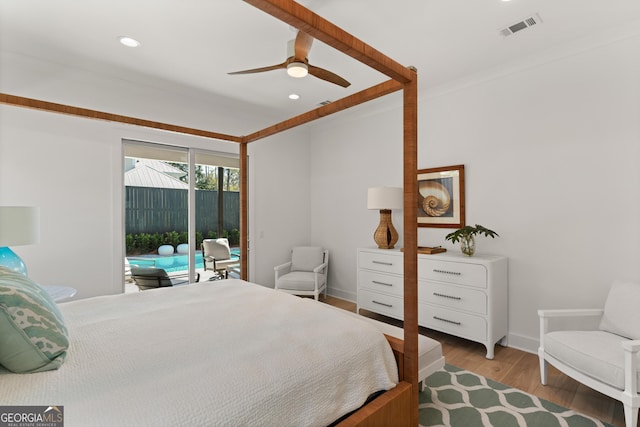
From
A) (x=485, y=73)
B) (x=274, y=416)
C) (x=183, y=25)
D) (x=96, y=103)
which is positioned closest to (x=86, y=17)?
(x=183, y=25)

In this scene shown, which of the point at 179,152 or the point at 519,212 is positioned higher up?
the point at 179,152

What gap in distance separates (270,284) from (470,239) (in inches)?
110

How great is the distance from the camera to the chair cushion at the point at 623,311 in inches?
80.7

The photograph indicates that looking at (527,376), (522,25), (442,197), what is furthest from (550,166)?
(527,376)

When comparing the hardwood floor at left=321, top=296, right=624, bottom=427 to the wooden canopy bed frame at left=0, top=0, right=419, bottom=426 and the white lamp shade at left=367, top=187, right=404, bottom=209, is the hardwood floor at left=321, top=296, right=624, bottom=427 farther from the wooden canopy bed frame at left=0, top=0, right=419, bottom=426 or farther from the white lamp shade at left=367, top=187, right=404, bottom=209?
the white lamp shade at left=367, top=187, right=404, bottom=209

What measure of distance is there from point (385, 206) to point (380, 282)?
867 millimetres

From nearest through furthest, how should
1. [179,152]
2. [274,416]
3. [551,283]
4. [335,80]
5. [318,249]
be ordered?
1. [274,416]
2. [335,80]
3. [551,283]
4. [179,152]
5. [318,249]

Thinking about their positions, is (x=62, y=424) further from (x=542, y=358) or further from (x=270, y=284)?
(x=270, y=284)

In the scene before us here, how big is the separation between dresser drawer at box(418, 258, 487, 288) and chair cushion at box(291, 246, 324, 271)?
1719mm

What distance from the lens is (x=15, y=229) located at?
208cm

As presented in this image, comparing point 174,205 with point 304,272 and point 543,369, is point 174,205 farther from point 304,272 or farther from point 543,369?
point 543,369

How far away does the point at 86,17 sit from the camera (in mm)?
2225

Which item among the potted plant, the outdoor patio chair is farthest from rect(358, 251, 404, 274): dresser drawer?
the outdoor patio chair

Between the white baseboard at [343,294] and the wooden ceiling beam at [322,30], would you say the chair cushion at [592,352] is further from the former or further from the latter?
the white baseboard at [343,294]
